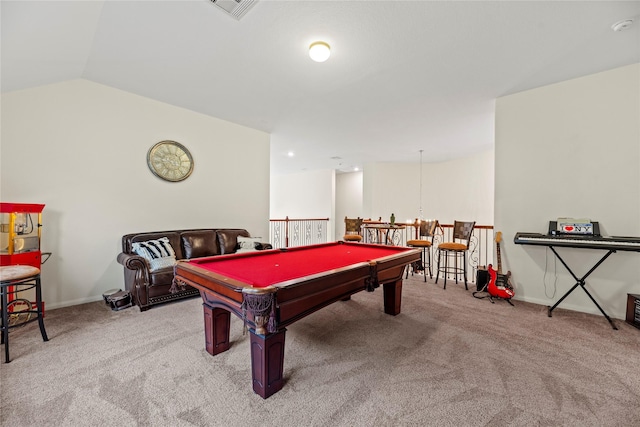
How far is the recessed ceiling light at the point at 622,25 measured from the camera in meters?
2.23

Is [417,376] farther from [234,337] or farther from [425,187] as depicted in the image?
[425,187]

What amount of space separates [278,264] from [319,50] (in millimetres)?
2115

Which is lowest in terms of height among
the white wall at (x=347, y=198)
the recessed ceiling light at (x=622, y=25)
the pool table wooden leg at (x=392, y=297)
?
the pool table wooden leg at (x=392, y=297)

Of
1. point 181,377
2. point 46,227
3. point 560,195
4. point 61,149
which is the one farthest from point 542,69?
point 46,227

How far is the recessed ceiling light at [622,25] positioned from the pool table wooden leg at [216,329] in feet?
14.0

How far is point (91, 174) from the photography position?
3.39m

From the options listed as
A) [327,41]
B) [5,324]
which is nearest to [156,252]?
[5,324]

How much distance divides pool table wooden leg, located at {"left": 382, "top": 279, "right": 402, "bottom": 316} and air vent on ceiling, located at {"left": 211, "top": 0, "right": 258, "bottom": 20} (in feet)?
9.81

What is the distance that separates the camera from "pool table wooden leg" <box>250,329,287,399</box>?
158 centimetres

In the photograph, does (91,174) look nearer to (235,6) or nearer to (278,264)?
(235,6)

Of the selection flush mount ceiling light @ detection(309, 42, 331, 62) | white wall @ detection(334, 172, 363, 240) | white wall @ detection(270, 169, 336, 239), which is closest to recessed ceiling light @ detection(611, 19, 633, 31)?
flush mount ceiling light @ detection(309, 42, 331, 62)

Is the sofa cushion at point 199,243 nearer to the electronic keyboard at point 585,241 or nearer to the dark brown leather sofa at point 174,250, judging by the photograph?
the dark brown leather sofa at point 174,250

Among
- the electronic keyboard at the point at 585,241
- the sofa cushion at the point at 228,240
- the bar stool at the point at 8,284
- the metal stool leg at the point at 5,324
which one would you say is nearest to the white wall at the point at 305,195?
the sofa cushion at the point at 228,240

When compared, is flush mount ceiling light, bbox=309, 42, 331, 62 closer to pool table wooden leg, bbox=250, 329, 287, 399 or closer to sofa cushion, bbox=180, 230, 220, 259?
pool table wooden leg, bbox=250, 329, 287, 399
